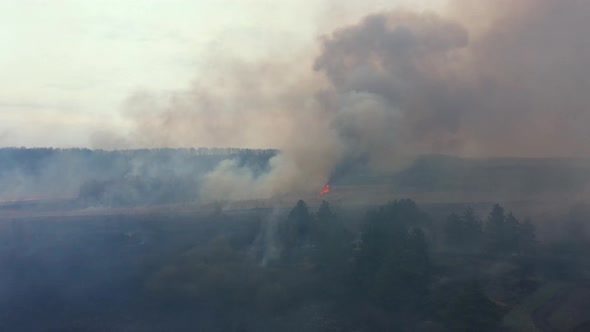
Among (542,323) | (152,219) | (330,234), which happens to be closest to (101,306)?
(330,234)

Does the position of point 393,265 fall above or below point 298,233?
below

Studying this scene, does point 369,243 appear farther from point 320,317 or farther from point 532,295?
point 532,295

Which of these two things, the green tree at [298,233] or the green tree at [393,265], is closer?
the green tree at [393,265]

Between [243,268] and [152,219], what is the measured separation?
85.7ft

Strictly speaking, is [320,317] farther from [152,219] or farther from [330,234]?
[152,219]

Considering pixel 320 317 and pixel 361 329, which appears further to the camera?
pixel 320 317

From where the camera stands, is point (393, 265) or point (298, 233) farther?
point (298, 233)

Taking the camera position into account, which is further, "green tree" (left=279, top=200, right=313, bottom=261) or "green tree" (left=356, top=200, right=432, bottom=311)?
"green tree" (left=279, top=200, right=313, bottom=261)

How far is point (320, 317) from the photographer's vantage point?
45.9 m

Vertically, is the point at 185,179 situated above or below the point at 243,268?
above

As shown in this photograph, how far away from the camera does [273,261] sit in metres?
56.9

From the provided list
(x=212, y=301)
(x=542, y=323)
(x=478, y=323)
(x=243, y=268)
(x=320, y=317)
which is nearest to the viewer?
(x=478, y=323)

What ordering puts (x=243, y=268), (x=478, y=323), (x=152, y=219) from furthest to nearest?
(x=152, y=219)
(x=243, y=268)
(x=478, y=323)

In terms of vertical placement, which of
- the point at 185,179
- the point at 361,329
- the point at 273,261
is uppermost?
the point at 185,179
